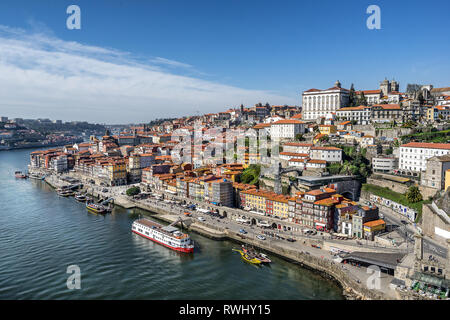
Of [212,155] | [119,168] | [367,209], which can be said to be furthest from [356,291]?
[119,168]

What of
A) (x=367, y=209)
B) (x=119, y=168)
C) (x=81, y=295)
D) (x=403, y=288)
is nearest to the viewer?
(x=403, y=288)

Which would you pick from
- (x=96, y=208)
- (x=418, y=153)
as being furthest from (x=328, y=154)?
(x=96, y=208)

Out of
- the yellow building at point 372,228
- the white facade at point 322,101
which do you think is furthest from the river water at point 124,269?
the white facade at point 322,101

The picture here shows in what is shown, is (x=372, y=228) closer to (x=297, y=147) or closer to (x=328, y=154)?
(x=328, y=154)

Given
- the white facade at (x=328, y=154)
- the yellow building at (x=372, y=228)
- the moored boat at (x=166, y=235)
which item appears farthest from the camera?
the white facade at (x=328, y=154)

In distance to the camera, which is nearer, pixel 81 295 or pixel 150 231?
pixel 81 295

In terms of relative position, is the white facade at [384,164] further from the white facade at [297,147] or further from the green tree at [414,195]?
the white facade at [297,147]
